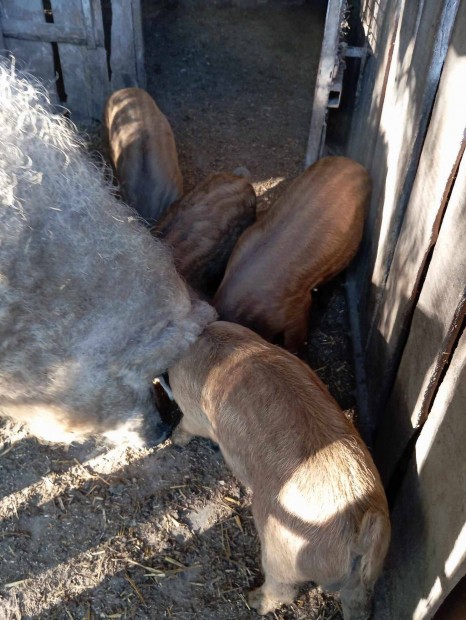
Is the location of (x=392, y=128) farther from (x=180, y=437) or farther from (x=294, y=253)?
(x=180, y=437)

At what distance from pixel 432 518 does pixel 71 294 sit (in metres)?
1.34

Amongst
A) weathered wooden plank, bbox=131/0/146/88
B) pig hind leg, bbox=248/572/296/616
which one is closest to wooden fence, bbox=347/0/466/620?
pig hind leg, bbox=248/572/296/616

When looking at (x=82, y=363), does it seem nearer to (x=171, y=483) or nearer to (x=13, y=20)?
(x=171, y=483)

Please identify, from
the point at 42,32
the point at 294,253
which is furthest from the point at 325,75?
the point at 42,32

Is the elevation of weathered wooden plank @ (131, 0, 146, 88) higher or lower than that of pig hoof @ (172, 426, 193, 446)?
higher

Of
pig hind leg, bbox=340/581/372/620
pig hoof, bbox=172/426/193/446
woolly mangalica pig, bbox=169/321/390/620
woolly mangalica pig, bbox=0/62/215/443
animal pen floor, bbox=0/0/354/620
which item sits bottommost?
animal pen floor, bbox=0/0/354/620

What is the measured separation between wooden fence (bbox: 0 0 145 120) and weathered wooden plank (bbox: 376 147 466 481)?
330 cm

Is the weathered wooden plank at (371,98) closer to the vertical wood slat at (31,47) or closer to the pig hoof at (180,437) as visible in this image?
the pig hoof at (180,437)

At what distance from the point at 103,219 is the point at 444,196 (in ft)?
3.62

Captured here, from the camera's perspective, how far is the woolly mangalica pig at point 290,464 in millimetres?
1839

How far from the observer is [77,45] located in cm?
437

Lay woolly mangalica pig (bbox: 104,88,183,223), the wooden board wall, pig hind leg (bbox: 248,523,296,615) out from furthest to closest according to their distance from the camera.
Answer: woolly mangalica pig (bbox: 104,88,183,223), the wooden board wall, pig hind leg (bbox: 248,523,296,615)

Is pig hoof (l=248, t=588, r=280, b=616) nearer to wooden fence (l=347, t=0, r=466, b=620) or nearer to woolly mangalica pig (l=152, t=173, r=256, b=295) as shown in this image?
wooden fence (l=347, t=0, r=466, b=620)

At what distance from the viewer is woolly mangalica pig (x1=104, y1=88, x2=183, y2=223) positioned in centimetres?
371
